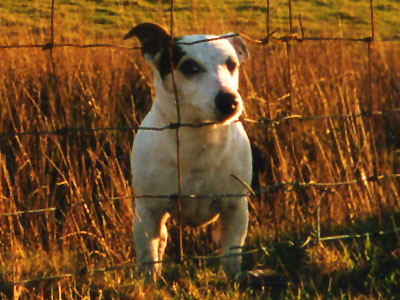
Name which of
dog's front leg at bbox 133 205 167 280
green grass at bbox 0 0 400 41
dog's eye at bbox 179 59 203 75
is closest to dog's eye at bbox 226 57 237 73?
dog's eye at bbox 179 59 203 75

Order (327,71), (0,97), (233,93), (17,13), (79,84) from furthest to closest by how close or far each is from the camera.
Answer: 1. (17,13)
2. (327,71)
3. (79,84)
4. (0,97)
5. (233,93)

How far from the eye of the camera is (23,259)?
3637mm

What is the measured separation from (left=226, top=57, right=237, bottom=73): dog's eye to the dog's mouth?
29 cm

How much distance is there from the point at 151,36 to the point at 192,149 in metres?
0.58

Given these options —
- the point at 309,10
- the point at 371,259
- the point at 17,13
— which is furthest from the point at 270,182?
the point at 309,10

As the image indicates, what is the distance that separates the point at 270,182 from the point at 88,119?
137 centimetres

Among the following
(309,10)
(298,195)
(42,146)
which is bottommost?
(298,195)

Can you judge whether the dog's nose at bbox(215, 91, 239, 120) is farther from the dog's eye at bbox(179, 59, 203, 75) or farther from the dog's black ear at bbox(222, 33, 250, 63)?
the dog's black ear at bbox(222, 33, 250, 63)

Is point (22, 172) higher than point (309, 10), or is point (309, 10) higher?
point (309, 10)

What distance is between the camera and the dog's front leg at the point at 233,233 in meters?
3.75

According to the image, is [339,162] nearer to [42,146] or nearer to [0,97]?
[42,146]

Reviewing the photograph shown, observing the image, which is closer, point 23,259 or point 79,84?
point 23,259

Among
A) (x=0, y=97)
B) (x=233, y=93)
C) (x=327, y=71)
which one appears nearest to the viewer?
(x=233, y=93)

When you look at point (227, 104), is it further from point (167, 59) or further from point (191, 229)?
point (191, 229)
